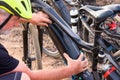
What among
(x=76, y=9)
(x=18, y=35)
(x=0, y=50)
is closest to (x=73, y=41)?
(x=0, y=50)

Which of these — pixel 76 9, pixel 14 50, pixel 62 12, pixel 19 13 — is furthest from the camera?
pixel 14 50

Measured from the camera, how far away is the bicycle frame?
288 cm

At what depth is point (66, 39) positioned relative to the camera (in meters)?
3.05

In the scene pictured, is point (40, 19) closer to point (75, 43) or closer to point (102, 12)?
point (75, 43)

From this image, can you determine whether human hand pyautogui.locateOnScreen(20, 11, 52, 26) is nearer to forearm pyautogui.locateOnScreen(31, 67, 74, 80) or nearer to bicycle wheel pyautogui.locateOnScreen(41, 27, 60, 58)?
forearm pyautogui.locateOnScreen(31, 67, 74, 80)

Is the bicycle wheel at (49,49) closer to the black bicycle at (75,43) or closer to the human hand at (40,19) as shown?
the black bicycle at (75,43)

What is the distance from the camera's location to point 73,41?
2.98 meters

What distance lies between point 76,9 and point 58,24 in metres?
1.35

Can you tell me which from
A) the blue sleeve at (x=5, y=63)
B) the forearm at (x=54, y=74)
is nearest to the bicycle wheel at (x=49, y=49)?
the forearm at (x=54, y=74)

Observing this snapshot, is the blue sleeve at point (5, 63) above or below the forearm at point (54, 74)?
above

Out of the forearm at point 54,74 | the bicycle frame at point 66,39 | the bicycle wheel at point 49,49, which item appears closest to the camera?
the forearm at point 54,74

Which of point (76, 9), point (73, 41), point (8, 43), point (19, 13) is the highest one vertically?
point (19, 13)

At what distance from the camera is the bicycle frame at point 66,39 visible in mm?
2877

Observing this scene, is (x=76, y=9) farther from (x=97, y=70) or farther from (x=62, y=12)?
(x=97, y=70)
